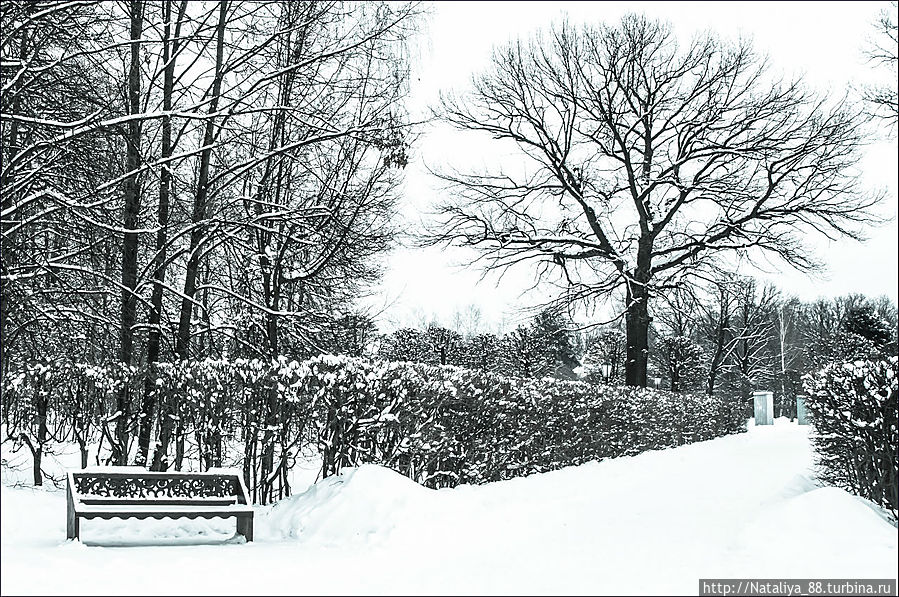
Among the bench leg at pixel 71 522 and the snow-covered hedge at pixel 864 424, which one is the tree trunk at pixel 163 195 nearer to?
the bench leg at pixel 71 522

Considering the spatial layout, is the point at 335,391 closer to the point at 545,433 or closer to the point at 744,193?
the point at 545,433

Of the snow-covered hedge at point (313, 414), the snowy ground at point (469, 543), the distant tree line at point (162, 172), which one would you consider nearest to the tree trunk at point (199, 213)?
the distant tree line at point (162, 172)

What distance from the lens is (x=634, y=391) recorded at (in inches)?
647

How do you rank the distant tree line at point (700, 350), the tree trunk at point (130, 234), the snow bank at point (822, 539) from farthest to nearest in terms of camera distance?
the distant tree line at point (700, 350) → the tree trunk at point (130, 234) → the snow bank at point (822, 539)

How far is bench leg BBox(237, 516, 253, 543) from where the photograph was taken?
6164mm

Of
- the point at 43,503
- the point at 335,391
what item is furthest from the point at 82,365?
the point at 335,391

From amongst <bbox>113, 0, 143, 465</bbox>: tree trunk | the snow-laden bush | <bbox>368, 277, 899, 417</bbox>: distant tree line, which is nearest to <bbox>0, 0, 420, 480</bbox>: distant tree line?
<bbox>113, 0, 143, 465</bbox>: tree trunk

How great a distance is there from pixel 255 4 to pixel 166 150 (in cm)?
228

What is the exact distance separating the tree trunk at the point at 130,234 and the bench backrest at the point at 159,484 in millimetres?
1570

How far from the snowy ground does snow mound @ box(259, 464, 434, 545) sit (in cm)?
1

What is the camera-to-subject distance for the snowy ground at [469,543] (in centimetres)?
470

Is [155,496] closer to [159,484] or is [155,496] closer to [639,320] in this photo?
[159,484]

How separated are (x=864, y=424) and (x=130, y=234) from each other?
841 cm

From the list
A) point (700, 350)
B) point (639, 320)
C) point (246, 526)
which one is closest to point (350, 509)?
point (246, 526)
